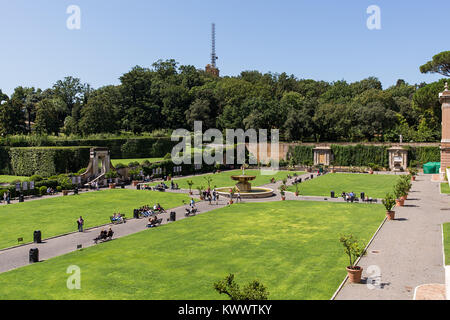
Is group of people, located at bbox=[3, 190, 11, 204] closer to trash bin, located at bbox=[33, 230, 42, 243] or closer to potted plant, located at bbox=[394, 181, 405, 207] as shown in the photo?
trash bin, located at bbox=[33, 230, 42, 243]

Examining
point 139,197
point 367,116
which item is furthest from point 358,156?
point 139,197

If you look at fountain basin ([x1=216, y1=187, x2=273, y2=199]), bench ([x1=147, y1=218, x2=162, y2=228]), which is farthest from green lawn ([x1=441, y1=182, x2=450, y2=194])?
bench ([x1=147, y1=218, x2=162, y2=228])

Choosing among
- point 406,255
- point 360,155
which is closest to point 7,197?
point 406,255

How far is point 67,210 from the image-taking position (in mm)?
37250

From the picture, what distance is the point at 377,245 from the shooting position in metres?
24.7

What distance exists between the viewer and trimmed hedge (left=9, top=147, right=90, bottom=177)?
59719mm

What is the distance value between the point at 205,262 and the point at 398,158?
6342cm

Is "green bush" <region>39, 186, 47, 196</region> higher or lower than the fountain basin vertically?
higher

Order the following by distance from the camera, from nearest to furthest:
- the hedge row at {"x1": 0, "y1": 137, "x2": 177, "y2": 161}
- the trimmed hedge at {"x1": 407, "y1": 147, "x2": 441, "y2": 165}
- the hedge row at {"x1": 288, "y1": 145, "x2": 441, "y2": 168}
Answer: the trimmed hedge at {"x1": 407, "y1": 147, "x2": 441, "y2": 165} → the hedge row at {"x1": 288, "y1": 145, "x2": 441, "y2": 168} → the hedge row at {"x1": 0, "y1": 137, "x2": 177, "y2": 161}

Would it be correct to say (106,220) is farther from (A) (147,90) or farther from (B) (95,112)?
(A) (147,90)

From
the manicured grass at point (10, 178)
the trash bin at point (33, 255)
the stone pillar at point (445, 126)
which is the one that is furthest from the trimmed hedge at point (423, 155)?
the trash bin at point (33, 255)

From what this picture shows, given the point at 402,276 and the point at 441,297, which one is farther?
the point at 402,276

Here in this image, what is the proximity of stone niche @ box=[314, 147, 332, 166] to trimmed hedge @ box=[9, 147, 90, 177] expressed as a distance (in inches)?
1792
